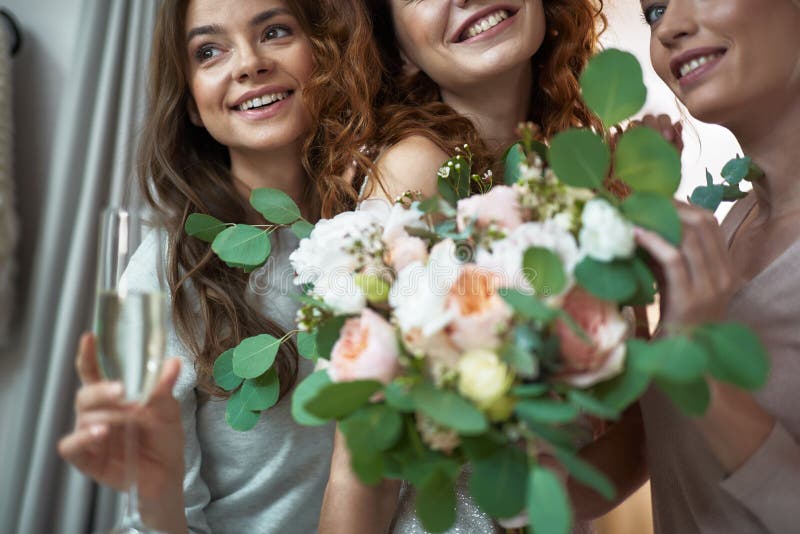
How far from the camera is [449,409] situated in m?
0.79

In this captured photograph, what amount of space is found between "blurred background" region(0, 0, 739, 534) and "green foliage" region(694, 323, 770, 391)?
164 cm

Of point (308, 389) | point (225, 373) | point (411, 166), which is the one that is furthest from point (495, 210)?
point (225, 373)

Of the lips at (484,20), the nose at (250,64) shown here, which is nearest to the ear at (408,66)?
the lips at (484,20)

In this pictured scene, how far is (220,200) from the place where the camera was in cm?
191

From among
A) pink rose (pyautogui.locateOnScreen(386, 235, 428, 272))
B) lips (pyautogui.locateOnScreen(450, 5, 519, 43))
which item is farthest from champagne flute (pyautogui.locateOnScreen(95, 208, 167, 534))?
lips (pyautogui.locateOnScreen(450, 5, 519, 43))

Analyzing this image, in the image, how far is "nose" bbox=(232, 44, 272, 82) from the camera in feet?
5.79

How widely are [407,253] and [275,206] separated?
0.39 m

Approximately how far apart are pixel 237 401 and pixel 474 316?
0.69 meters

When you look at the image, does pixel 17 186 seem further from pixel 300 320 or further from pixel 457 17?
pixel 300 320

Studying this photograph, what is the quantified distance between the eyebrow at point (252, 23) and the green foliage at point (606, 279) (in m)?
1.19

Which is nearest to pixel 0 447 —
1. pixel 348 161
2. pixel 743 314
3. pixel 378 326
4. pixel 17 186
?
pixel 17 186

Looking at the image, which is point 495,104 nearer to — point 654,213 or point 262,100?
point 262,100

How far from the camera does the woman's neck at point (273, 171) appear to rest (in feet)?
A: 6.12

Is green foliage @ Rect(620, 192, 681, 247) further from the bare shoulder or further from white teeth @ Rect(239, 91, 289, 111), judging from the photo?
white teeth @ Rect(239, 91, 289, 111)
